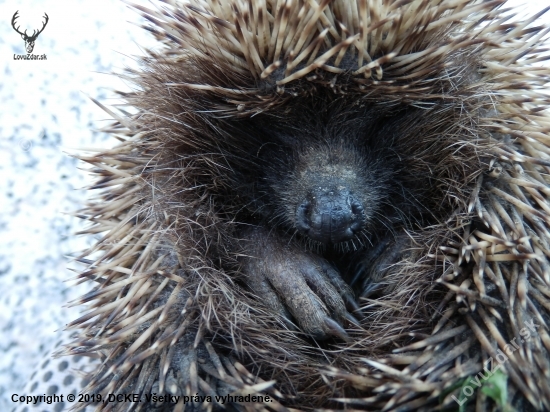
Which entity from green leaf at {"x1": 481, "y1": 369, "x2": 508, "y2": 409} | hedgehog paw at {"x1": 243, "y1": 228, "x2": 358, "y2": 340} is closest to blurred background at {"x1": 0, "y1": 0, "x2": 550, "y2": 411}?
hedgehog paw at {"x1": 243, "y1": 228, "x2": 358, "y2": 340}

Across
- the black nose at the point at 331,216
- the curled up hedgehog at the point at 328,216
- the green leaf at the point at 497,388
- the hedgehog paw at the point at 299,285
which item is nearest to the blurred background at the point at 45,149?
the curled up hedgehog at the point at 328,216

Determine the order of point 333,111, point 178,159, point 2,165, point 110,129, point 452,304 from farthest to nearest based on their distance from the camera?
1. point 2,165
2. point 110,129
3. point 178,159
4. point 333,111
5. point 452,304

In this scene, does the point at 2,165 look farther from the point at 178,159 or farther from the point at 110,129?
the point at 178,159

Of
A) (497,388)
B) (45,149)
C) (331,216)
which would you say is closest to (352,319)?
(331,216)

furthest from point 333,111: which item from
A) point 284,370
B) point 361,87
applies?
point 284,370

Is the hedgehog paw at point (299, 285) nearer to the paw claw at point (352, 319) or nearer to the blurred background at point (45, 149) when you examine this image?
the paw claw at point (352, 319)

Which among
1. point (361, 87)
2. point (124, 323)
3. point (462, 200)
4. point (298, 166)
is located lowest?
point (462, 200)

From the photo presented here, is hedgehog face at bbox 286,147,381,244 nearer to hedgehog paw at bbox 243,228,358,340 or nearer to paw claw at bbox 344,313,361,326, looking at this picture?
hedgehog paw at bbox 243,228,358,340
